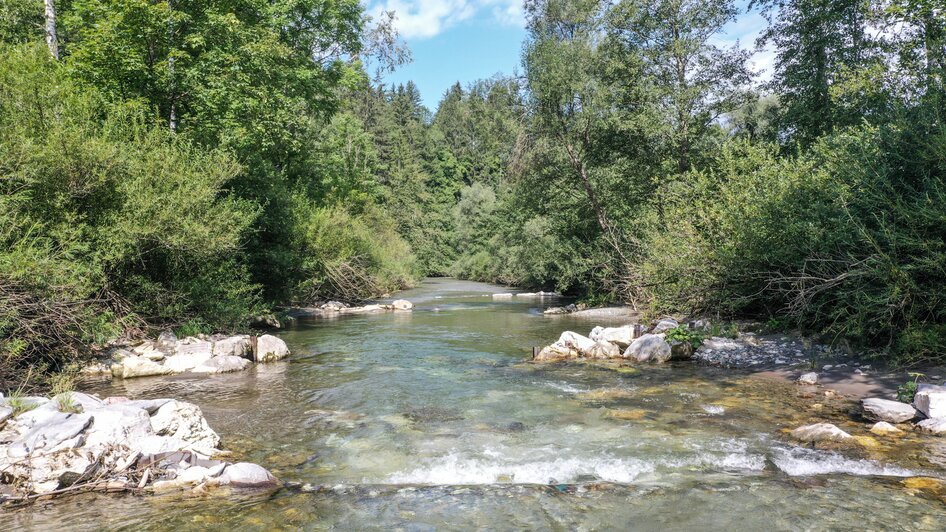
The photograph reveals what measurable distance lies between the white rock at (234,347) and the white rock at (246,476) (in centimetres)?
807

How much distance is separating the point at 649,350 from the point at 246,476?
10.1 m

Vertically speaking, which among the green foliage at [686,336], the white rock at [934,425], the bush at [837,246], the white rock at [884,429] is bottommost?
the white rock at [884,429]

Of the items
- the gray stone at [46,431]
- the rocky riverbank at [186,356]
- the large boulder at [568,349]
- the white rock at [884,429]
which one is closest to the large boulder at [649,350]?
the large boulder at [568,349]

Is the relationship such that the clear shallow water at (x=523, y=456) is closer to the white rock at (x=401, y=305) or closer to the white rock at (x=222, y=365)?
the white rock at (x=222, y=365)

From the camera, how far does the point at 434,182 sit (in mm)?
82000

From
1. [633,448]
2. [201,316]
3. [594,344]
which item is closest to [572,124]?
[594,344]

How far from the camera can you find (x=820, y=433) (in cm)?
744

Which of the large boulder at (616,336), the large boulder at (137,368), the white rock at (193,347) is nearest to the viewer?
the large boulder at (137,368)

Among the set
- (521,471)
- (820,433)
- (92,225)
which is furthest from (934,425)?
(92,225)

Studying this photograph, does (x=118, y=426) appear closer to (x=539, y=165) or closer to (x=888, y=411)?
(x=888, y=411)

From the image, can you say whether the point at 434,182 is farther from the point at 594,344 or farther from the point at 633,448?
the point at 633,448

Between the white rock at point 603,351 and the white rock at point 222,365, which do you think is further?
the white rock at point 603,351

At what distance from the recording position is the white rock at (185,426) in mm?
7047

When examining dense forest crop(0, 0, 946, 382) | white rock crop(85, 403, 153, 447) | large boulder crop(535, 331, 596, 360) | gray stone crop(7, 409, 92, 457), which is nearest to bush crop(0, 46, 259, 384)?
dense forest crop(0, 0, 946, 382)
